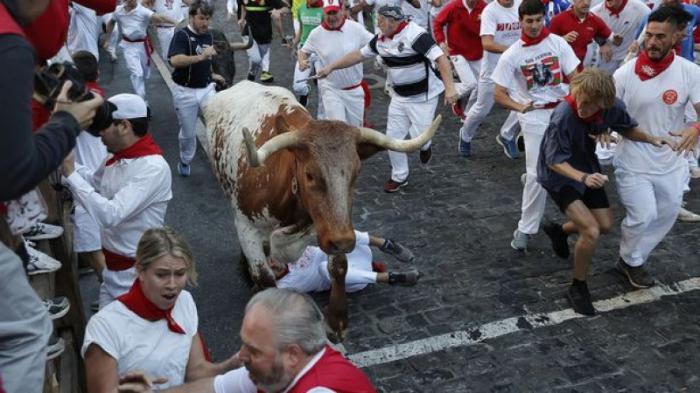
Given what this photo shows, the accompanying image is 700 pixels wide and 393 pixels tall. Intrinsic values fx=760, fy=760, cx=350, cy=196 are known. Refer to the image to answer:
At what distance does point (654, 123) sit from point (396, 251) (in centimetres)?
259

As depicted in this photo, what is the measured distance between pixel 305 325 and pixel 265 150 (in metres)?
2.42

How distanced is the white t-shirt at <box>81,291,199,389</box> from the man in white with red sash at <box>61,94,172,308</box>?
1.14 m

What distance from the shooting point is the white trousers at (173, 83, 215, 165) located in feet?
31.0

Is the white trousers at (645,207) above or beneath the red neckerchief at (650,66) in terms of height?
beneath

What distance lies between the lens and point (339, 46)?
30.6ft

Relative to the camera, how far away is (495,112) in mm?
11789

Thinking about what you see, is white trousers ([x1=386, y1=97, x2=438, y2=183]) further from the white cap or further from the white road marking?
the white cap

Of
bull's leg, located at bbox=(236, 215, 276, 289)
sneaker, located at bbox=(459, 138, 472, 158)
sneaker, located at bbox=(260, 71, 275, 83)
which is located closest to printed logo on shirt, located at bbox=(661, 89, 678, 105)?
sneaker, located at bbox=(459, 138, 472, 158)

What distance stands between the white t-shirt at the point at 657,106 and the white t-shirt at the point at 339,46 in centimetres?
350

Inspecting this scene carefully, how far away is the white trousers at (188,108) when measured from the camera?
946cm

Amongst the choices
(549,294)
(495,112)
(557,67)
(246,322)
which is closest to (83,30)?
(495,112)

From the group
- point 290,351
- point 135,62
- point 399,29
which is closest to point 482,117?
point 399,29

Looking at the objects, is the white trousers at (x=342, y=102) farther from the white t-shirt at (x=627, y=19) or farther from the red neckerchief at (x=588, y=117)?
the white t-shirt at (x=627, y=19)

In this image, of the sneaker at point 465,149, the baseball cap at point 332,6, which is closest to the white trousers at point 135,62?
the baseball cap at point 332,6
